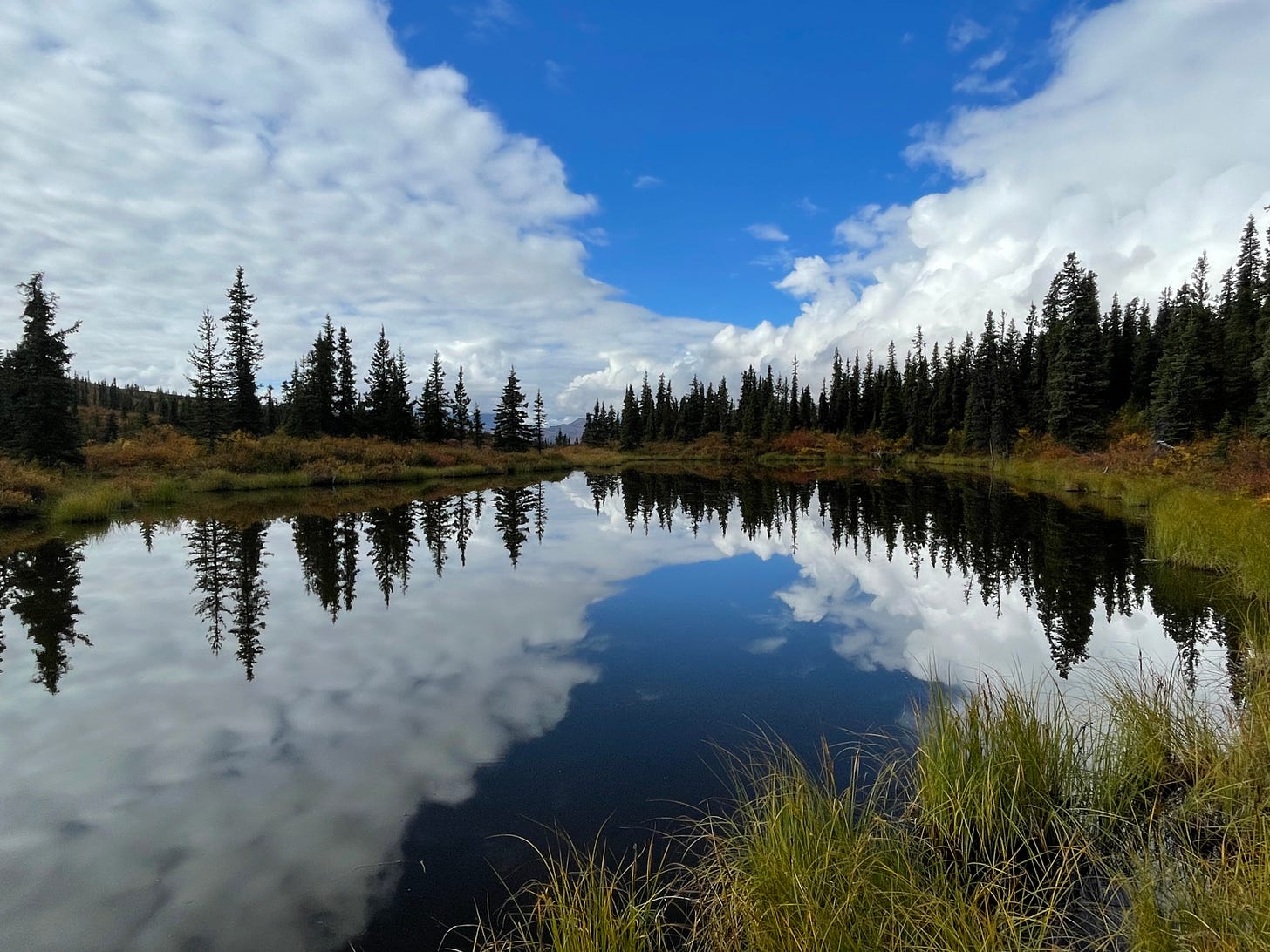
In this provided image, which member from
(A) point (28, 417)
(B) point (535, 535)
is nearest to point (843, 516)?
(B) point (535, 535)

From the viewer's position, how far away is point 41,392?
2888cm

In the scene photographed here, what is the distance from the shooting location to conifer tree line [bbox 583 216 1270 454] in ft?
134

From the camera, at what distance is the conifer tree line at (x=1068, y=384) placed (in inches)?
1604

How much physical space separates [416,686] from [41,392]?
111 ft

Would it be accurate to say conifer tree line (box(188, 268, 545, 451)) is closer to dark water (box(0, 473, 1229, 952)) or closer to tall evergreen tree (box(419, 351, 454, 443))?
tall evergreen tree (box(419, 351, 454, 443))

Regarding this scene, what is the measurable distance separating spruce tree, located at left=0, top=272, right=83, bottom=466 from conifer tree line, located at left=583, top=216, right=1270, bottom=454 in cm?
5568

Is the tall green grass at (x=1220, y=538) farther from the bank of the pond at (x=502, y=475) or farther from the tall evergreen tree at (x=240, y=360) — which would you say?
the tall evergreen tree at (x=240, y=360)

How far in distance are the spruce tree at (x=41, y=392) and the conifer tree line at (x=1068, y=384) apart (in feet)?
183

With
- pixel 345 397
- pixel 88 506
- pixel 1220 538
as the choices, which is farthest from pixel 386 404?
pixel 1220 538

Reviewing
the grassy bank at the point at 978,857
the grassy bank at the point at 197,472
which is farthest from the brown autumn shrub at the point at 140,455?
the grassy bank at the point at 978,857

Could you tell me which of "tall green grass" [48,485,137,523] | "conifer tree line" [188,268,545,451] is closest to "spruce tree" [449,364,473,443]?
"conifer tree line" [188,268,545,451]

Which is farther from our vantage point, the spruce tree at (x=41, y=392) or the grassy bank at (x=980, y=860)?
the spruce tree at (x=41, y=392)

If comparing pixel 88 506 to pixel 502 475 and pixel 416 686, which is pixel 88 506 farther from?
pixel 502 475

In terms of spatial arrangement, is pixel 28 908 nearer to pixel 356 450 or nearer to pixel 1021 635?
pixel 1021 635
